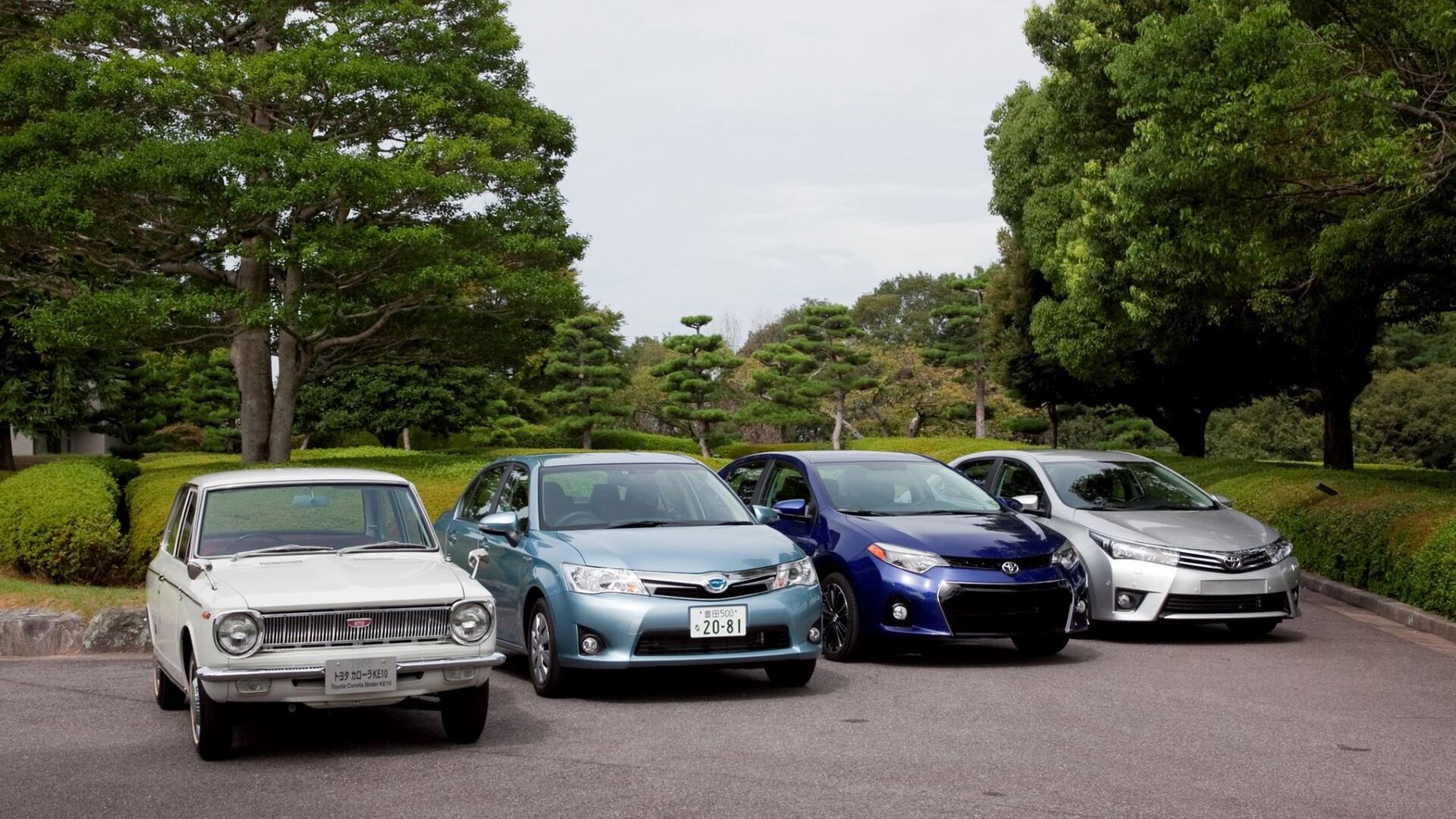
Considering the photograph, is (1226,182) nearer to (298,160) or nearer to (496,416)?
(298,160)

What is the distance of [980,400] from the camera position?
52.6 metres

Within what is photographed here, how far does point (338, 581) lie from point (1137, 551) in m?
6.87

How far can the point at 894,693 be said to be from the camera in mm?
8820

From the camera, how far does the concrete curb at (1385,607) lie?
1191 cm

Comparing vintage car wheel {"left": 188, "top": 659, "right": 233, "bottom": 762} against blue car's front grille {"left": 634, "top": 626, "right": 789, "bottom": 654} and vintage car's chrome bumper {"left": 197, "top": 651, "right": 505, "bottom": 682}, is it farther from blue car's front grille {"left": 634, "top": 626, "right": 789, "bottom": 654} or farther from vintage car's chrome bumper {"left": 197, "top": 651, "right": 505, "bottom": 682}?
blue car's front grille {"left": 634, "top": 626, "right": 789, "bottom": 654}

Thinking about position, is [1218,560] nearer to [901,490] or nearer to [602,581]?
[901,490]

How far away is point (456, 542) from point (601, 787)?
4.72 metres

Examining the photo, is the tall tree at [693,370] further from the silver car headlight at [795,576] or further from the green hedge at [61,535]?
→ the silver car headlight at [795,576]

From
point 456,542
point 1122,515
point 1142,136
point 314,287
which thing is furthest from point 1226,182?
point 314,287

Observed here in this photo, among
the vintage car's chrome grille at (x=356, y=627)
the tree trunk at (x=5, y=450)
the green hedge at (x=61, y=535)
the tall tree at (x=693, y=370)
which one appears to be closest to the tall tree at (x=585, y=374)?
the tall tree at (x=693, y=370)

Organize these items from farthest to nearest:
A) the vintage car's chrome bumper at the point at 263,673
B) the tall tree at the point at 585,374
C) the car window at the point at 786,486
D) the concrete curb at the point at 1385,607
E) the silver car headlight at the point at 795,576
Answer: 1. the tall tree at the point at 585,374
2. the concrete curb at the point at 1385,607
3. the car window at the point at 786,486
4. the silver car headlight at the point at 795,576
5. the vintage car's chrome bumper at the point at 263,673

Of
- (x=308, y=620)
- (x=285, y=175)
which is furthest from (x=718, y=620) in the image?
(x=285, y=175)

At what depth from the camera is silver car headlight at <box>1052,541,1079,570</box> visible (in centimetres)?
1026

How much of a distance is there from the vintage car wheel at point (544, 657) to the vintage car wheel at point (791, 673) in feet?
4.38
